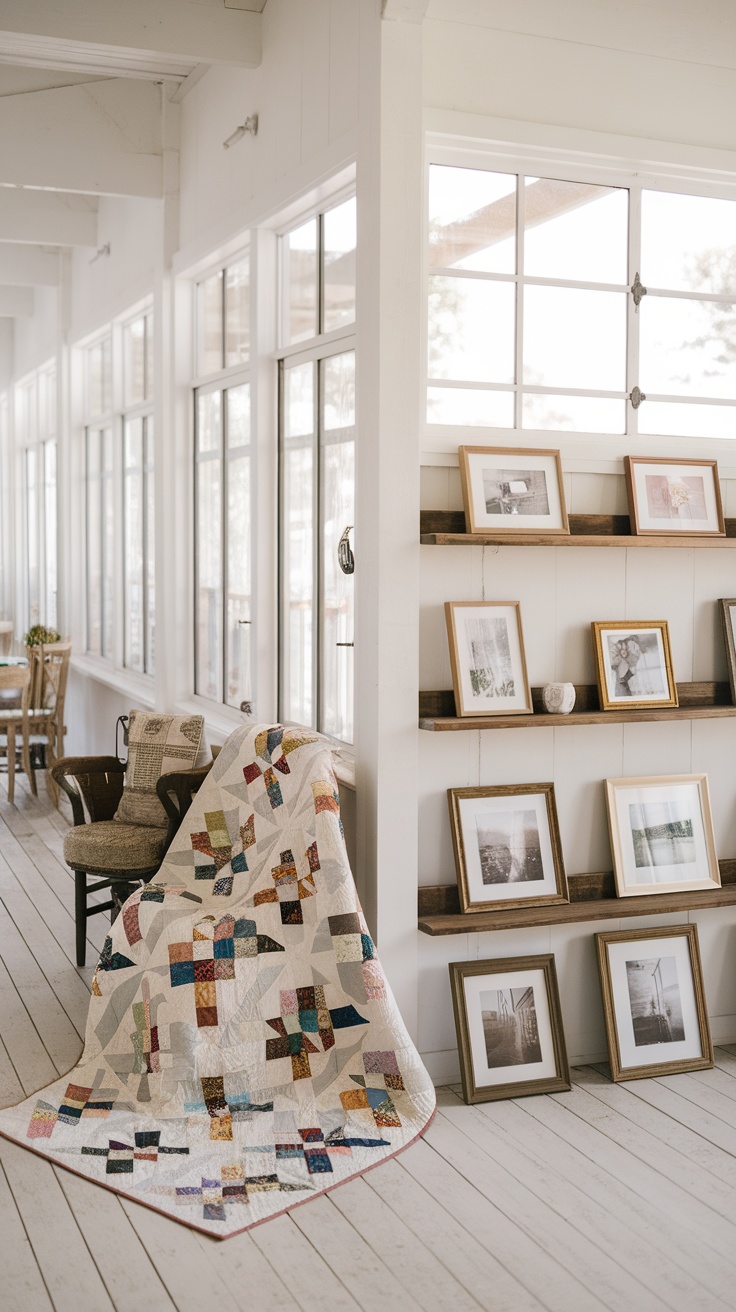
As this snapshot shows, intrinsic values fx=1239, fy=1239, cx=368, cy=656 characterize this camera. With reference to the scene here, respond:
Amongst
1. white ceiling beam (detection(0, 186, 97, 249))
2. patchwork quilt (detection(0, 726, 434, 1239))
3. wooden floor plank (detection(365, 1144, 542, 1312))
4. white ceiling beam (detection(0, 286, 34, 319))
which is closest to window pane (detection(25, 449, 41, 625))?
white ceiling beam (detection(0, 286, 34, 319))

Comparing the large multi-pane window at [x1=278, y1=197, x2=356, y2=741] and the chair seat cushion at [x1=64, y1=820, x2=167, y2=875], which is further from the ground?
the large multi-pane window at [x1=278, y1=197, x2=356, y2=741]

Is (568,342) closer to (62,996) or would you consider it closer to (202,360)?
(202,360)

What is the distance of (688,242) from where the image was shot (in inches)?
A: 156

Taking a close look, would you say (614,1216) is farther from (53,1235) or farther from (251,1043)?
(53,1235)

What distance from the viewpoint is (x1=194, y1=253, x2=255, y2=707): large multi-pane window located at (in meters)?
5.23

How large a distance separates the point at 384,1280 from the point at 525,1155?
69 cm

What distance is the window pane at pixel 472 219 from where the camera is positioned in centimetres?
370

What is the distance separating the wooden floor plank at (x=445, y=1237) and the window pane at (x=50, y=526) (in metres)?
7.49

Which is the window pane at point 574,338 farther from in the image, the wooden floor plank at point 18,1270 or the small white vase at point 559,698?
the wooden floor plank at point 18,1270

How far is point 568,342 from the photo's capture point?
3.85m

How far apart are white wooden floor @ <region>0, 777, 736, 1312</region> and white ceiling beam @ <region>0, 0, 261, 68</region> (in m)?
3.44

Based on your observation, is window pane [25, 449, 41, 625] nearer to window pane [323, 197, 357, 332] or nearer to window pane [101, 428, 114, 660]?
window pane [101, 428, 114, 660]

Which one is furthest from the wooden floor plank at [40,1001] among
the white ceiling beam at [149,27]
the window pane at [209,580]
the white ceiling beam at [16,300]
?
the white ceiling beam at [16,300]

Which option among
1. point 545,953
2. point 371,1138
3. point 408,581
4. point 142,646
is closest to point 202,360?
point 142,646
